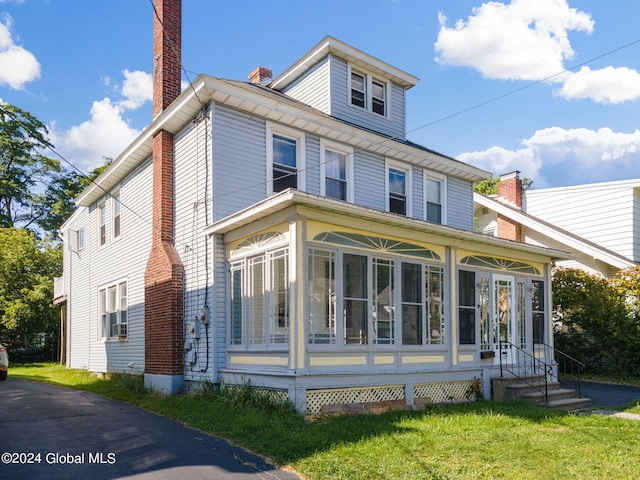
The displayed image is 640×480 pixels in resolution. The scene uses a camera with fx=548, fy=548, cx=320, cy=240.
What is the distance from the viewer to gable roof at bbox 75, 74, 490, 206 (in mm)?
11211

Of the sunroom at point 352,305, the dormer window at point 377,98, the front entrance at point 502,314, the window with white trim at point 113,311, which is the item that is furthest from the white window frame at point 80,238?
the front entrance at point 502,314

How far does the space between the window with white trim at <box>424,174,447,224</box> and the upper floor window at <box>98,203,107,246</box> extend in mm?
9875

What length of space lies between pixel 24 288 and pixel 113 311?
11.6 m

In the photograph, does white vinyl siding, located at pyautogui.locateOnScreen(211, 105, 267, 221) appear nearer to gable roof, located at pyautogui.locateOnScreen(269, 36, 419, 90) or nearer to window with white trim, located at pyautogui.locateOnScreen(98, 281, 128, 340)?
gable roof, located at pyautogui.locateOnScreen(269, 36, 419, 90)

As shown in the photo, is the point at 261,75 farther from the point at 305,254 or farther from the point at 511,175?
the point at 511,175

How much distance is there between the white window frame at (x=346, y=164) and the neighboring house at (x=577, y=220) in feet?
29.6

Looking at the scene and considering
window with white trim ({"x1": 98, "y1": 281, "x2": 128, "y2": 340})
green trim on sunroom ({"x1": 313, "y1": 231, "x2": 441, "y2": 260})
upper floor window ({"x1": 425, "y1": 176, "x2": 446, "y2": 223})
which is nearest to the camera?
green trim on sunroom ({"x1": 313, "y1": 231, "x2": 441, "y2": 260})

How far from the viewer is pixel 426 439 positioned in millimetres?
7883

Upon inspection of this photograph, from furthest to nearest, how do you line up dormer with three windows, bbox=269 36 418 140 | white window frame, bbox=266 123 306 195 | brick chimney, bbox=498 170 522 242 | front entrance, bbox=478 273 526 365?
brick chimney, bbox=498 170 522 242 → dormer with three windows, bbox=269 36 418 140 → front entrance, bbox=478 273 526 365 → white window frame, bbox=266 123 306 195

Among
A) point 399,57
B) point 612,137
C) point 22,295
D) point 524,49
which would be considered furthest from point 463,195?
point 612,137

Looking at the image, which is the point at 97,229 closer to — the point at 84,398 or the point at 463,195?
the point at 84,398

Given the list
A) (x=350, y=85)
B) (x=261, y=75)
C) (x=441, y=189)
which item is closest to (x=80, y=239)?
(x=261, y=75)

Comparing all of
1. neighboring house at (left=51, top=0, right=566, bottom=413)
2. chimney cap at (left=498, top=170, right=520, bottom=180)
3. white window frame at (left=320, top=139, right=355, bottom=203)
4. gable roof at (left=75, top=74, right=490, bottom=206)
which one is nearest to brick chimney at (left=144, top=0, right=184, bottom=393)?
neighboring house at (left=51, top=0, right=566, bottom=413)

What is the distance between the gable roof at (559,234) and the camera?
1800cm
